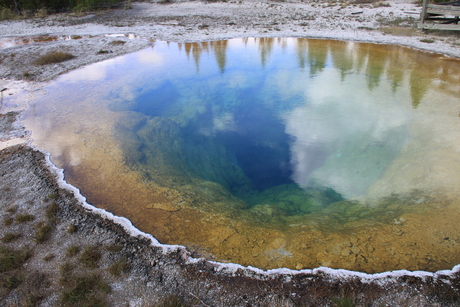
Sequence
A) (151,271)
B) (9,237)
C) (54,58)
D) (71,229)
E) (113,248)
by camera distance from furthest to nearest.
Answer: (54,58)
(71,229)
(9,237)
(113,248)
(151,271)

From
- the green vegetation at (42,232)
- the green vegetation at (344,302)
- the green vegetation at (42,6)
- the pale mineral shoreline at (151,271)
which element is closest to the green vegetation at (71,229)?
the pale mineral shoreline at (151,271)

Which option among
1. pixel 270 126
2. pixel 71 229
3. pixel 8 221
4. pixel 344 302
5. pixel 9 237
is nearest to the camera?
pixel 344 302

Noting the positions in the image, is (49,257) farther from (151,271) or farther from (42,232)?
(151,271)

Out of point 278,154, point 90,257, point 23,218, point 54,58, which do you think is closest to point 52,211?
point 23,218

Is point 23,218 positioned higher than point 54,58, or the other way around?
point 54,58

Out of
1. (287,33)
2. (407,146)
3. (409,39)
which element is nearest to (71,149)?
(407,146)

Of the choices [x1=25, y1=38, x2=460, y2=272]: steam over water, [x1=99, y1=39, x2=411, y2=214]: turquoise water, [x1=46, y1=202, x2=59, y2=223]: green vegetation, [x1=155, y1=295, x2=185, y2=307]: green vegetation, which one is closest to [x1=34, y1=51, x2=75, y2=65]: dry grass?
[x1=25, y1=38, x2=460, y2=272]: steam over water
